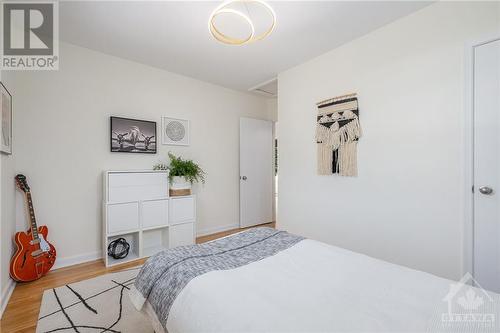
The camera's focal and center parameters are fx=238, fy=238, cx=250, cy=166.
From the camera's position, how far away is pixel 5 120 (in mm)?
2066

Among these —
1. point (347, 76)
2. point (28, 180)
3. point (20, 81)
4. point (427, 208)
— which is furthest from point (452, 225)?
point (20, 81)

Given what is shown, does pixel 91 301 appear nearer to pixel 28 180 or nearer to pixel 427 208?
pixel 28 180

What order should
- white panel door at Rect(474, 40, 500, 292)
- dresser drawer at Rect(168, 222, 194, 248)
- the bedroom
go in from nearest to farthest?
the bedroom
white panel door at Rect(474, 40, 500, 292)
dresser drawer at Rect(168, 222, 194, 248)

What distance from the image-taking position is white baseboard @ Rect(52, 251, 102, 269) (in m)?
2.67

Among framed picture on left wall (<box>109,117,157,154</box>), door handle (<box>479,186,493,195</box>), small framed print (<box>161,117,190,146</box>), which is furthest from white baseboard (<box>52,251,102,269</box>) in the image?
door handle (<box>479,186,493,195</box>)

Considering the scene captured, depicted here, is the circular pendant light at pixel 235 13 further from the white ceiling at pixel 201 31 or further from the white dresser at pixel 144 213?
the white dresser at pixel 144 213

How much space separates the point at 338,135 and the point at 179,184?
2158 millimetres

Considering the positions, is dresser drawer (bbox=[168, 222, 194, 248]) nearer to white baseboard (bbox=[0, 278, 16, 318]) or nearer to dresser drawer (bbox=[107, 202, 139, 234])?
dresser drawer (bbox=[107, 202, 139, 234])

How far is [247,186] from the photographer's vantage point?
4449 mm

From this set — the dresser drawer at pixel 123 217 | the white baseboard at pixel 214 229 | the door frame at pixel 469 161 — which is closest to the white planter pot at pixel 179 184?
the dresser drawer at pixel 123 217

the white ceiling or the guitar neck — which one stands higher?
the white ceiling

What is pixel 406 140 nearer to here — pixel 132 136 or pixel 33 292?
pixel 132 136

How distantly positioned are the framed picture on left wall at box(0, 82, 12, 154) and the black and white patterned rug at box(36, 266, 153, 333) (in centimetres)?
131

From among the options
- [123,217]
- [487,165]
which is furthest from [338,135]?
[123,217]
